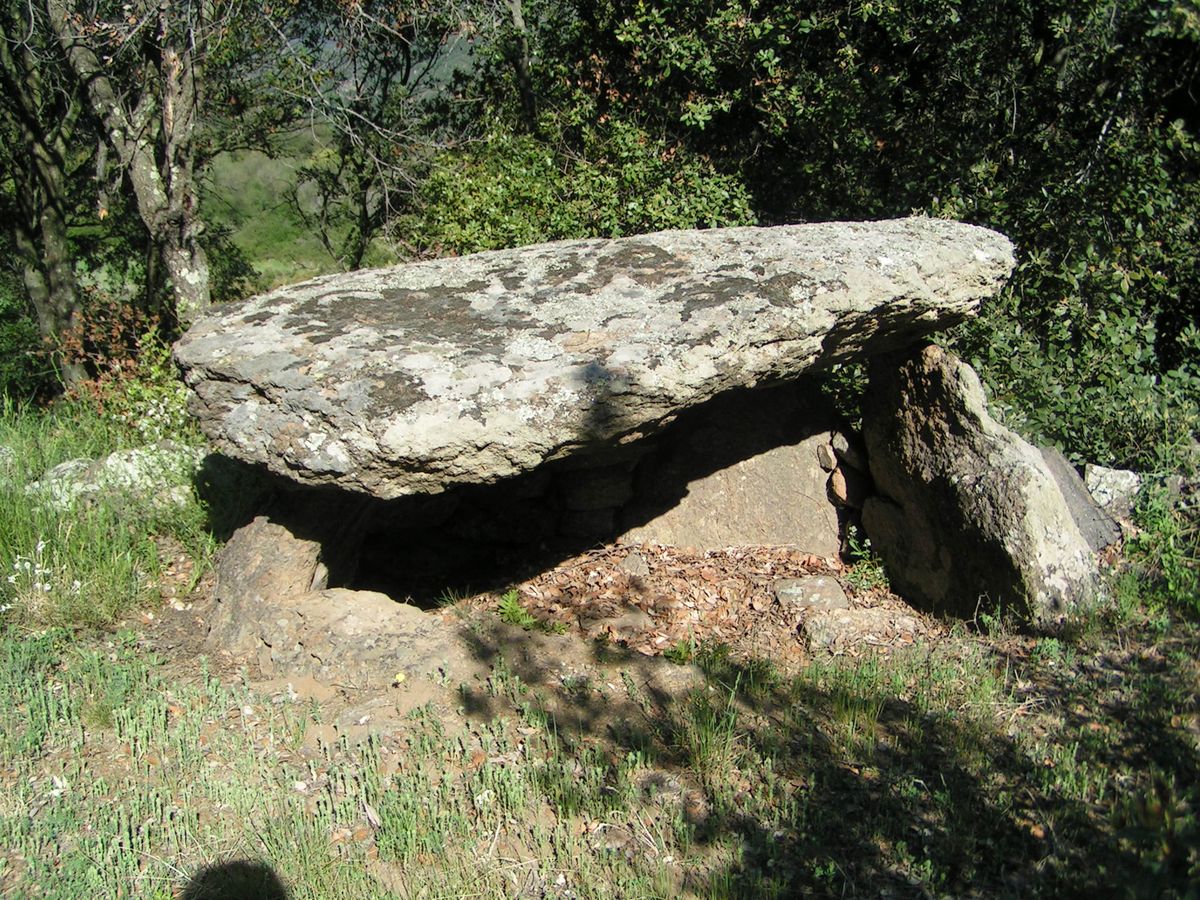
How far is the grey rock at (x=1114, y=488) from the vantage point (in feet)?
17.5

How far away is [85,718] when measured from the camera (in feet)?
13.9

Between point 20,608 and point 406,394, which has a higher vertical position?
point 406,394

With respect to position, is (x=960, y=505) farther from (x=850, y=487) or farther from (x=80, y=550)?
(x=80, y=550)

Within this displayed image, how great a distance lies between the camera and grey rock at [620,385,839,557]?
6.14m

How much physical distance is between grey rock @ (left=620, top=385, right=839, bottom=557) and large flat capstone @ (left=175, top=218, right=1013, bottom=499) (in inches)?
45.7

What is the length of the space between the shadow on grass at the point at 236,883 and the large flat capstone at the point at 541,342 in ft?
4.77

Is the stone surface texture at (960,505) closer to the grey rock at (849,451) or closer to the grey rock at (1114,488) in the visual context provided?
the grey rock at (849,451)

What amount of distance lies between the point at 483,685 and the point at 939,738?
193cm

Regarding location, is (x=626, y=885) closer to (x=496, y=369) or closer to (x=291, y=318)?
(x=496, y=369)

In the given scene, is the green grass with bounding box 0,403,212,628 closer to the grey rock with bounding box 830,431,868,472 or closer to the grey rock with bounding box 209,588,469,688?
the grey rock with bounding box 209,588,469,688

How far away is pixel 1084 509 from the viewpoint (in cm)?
517

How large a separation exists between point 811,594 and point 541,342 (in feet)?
6.92

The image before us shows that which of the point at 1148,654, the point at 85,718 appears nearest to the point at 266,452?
the point at 85,718

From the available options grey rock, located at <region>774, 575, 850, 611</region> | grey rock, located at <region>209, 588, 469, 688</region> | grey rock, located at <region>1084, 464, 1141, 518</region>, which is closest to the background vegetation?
grey rock, located at <region>1084, 464, 1141, 518</region>
